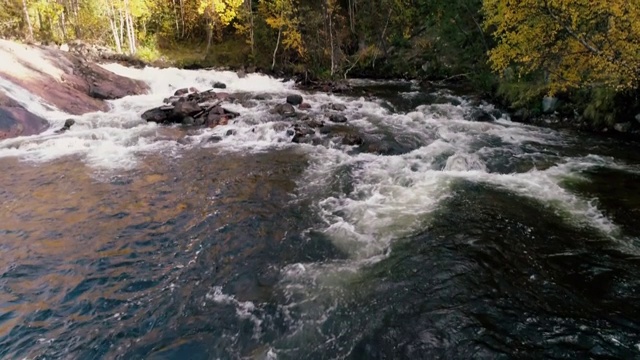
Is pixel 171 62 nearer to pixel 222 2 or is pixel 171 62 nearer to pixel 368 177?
pixel 222 2

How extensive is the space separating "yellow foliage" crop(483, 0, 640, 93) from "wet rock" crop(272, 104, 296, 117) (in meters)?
8.96

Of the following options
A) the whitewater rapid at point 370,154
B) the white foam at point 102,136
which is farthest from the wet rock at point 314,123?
the white foam at point 102,136

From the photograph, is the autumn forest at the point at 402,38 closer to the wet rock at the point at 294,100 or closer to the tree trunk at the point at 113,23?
the tree trunk at the point at 113,23

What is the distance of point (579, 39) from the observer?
12008 mm

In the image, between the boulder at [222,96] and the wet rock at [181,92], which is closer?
the boulder at [222,96]

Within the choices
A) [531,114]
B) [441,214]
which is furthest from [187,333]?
[531,114]

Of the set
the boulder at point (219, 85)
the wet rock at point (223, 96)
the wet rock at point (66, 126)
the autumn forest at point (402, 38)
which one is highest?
the autumn forest at point (402, 38)

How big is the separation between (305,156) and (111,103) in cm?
1320

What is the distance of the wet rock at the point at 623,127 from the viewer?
45.3 ft

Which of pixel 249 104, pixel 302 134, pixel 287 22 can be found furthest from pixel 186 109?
pixel 287 22

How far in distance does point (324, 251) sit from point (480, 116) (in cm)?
1280

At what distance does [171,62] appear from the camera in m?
33.7

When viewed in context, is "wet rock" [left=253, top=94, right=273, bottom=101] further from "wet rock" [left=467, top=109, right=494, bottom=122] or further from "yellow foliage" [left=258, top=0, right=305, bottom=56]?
"wet rock" [left=467, top=109, right=494, bottom=122]

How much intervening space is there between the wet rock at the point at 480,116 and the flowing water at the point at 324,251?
3149 mm
